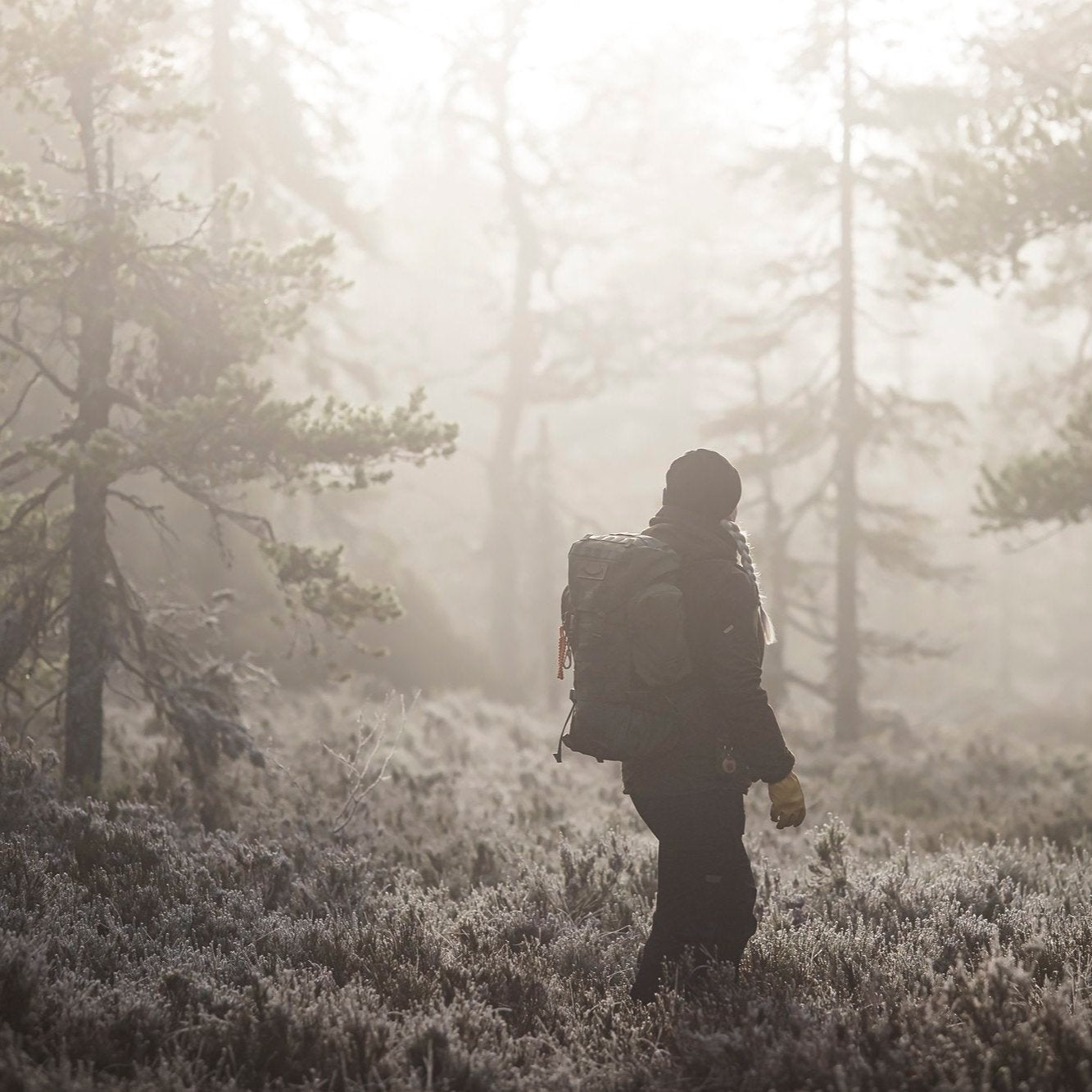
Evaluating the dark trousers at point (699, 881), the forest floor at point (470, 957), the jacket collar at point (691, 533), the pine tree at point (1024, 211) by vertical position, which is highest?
the pine tree at point (1024, 211)

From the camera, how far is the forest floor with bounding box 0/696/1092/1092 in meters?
4.13

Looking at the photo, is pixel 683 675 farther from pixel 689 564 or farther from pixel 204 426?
pixel 204 426

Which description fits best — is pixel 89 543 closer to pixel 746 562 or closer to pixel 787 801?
pixel 746 562

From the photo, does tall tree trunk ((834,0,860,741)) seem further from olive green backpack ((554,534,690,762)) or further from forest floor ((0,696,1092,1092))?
olive green backpack ((554,534,690,762))

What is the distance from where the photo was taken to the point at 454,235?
4081 cm

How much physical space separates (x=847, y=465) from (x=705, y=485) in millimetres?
13986

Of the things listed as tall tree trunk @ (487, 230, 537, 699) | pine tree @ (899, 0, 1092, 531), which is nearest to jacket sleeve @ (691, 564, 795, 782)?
pine tree @ (899, 0, 1092, 531)

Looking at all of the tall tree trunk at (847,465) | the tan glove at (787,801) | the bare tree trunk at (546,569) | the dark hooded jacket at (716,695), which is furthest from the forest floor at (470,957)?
the bare tree trunk at (546,569)

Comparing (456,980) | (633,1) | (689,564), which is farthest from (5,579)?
(633,1)

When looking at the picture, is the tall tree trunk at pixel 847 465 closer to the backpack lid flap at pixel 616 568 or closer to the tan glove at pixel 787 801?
the tan glove at pixel 787 801

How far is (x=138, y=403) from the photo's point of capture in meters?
8.70

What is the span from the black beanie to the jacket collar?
0.12ft

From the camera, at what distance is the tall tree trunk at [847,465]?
58.7ft

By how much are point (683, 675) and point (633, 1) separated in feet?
117
